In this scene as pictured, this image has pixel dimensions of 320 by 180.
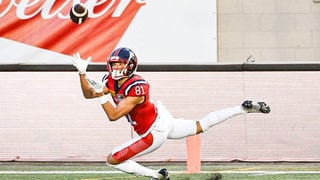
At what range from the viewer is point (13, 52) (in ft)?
44.4

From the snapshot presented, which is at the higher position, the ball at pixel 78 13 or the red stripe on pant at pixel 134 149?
the ball at pixel 78 13

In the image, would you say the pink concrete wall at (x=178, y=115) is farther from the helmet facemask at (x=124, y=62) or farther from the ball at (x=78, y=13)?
the helmet facemask at (x=124, y=62)

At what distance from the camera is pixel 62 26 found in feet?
44.1

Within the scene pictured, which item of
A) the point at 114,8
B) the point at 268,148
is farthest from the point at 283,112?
the point at 114,8

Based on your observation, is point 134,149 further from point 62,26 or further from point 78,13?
point 62,26

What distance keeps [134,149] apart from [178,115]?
138 inches

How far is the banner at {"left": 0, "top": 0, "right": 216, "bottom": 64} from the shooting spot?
44.1 ft

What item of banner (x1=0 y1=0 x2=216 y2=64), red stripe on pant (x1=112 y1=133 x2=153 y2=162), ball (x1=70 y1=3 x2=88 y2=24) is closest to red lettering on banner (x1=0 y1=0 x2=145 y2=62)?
banner (x1=0 y1=0 x2=216 y2=64)

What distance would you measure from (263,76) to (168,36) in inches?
81.7

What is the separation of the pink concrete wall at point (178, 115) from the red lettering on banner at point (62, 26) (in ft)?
4.16

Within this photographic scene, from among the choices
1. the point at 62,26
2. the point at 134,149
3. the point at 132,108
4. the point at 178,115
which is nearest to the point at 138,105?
the point at 132,108

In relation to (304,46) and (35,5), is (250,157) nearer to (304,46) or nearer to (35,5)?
(304,46)

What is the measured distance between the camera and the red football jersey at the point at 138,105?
8.56m

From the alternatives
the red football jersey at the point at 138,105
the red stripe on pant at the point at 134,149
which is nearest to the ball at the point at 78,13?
the red football jersey at the point at 138,105
